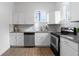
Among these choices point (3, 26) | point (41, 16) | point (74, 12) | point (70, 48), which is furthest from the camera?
point (41, 16)

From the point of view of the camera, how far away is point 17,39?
5.20 m

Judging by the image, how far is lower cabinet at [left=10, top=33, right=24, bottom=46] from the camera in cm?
519

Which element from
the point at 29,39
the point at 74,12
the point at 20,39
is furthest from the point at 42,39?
the point at 74,12

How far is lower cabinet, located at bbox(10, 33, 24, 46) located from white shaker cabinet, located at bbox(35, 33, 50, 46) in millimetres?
614

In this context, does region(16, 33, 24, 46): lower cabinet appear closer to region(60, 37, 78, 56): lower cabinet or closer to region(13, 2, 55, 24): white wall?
region(13, 2, 55, 24): white wall

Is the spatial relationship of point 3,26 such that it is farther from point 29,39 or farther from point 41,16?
point 41,16

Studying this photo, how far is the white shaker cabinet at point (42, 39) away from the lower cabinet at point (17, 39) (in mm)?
614

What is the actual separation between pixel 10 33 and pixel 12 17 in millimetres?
687

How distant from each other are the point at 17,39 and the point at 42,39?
1.02 metres

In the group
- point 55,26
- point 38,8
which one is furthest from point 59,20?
point 38,8

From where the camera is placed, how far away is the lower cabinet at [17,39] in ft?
17.0

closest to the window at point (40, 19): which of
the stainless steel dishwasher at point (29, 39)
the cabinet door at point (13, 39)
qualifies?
the stainless steel dishwasher at point (29, 39)

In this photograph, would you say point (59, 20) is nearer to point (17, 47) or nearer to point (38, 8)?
point (38, 8)

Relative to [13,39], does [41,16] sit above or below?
above
